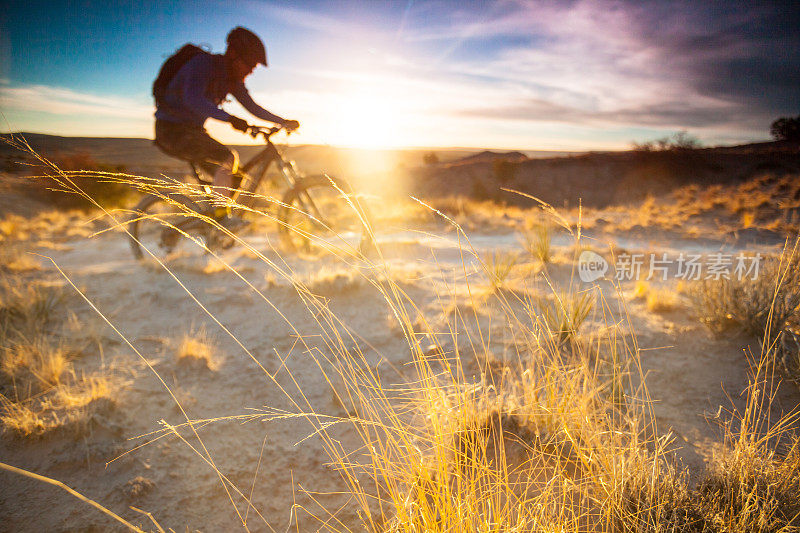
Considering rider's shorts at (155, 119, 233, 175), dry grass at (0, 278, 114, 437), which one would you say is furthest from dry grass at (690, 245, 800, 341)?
rider's shorts at (155, 119, 233, 175)

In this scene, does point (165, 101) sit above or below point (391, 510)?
above

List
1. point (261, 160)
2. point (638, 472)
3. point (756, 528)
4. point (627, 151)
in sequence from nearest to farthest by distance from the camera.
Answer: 1. point (756, 528)
2. point (638, 472)
3. point (261, 160)
4. point (627, 151)

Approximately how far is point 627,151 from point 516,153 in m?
8.44

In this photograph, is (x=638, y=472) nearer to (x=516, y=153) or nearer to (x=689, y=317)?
(x=689, y=317)

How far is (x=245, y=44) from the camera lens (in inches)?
143

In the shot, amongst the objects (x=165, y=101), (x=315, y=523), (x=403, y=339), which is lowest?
(x=315, y=523)

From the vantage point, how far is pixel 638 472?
4.16ft

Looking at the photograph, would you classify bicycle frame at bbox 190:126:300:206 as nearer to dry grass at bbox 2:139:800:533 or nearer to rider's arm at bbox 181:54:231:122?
rider's arm at bbox 181:54:231:122

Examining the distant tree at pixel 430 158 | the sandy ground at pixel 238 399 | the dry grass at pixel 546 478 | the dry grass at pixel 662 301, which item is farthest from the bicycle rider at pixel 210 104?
the distant tree at pixel 430 158

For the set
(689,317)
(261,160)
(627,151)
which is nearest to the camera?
(689,317)

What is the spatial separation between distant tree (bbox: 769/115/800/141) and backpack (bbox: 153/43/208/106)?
134 feet

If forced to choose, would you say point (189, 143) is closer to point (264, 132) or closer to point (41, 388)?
point (264, 132)

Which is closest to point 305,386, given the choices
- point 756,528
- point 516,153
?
point 756,528

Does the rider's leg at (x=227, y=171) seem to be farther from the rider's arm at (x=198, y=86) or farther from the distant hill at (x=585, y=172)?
the distant hill at (x=585, y=172)
